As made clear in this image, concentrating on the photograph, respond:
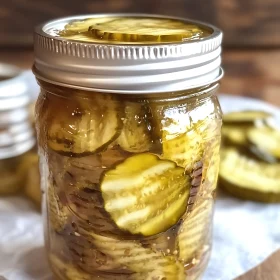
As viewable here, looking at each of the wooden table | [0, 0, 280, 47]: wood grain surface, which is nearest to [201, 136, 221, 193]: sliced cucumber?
the wooden table

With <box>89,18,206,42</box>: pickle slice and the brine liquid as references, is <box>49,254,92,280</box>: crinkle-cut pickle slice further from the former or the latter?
<box>89,18,206,42</box>: pickle slice

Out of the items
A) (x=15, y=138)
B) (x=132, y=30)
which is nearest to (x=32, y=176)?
(x=15, y=138)

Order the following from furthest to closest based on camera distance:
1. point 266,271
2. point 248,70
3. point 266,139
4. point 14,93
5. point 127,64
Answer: point 248,70
point 266,139
point 14,93
point 266,271
point 127,64

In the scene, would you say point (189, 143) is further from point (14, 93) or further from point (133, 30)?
point (14, 93)

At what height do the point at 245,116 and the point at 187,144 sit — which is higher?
the point at 187,144

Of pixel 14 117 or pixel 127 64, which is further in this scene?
pixel 14 117

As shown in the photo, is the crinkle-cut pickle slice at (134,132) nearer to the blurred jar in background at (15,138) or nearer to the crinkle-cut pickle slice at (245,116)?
the blurred jar in background at (15,138)
